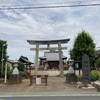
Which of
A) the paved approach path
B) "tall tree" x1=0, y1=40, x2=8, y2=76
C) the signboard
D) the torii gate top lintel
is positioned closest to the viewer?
the paved approach path

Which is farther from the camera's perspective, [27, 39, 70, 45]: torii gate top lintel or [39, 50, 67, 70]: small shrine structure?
[39, 50, 67, 70]: small shrine structure

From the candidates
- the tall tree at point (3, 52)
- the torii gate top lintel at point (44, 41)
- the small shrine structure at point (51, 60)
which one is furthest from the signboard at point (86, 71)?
the small shrine structure at point (51, 60)

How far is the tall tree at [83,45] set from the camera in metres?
32.5

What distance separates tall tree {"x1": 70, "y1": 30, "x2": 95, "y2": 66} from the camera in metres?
32.5

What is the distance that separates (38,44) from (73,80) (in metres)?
13.6

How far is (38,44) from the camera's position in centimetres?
3497

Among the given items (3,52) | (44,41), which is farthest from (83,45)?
(3,52)

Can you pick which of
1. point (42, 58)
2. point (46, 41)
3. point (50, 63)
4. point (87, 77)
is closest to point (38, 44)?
point (46, 41)

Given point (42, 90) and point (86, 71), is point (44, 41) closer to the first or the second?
point (86, 71)

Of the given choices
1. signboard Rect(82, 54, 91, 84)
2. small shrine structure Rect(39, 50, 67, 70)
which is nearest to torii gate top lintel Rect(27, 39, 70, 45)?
signboard Rect(82, 54, 91, 84)

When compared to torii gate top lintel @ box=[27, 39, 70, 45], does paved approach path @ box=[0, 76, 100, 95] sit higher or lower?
lower

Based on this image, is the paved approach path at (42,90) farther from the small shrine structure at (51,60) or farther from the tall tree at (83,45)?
the small shrine structure at (51,60)

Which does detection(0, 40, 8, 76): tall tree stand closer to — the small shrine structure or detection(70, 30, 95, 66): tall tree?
detection(70, 30, 95, 66): tall tree

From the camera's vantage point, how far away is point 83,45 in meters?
32.6
